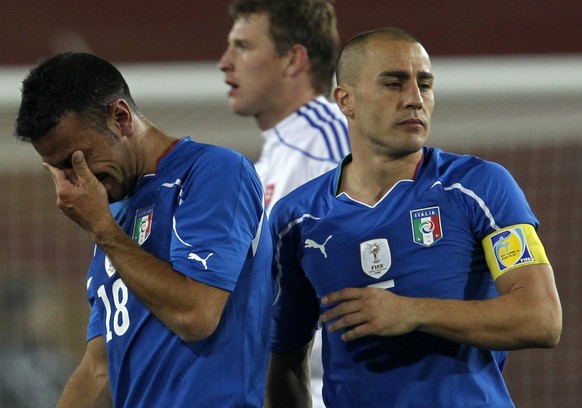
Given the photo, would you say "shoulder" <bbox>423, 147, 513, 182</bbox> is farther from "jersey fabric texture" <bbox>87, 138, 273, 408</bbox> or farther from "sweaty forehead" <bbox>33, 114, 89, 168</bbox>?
"sweaty forehead" <bbox>33, 114, 89, 168</bbox>

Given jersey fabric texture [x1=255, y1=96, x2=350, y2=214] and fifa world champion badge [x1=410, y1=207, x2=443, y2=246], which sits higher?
jersey fabric texture [x1=255, y1=96, x2=350, y2=214]

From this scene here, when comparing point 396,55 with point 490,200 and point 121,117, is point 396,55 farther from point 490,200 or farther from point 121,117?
point 121,117

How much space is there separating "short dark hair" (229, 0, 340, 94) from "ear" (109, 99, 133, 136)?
208cm

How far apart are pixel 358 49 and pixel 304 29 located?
1668 mm

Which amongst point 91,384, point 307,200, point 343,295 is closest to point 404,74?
point 307,200

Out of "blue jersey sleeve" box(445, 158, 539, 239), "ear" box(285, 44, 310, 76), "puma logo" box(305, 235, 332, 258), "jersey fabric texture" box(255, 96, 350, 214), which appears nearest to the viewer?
"blue jersey sleeve" box(445, 158, 539, 239)

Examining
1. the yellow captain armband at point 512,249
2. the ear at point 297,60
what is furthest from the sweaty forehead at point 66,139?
the ear at point 297,60

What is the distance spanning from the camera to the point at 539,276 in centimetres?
275

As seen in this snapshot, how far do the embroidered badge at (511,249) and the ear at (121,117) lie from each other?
1.03m

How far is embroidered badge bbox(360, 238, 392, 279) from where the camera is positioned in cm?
296

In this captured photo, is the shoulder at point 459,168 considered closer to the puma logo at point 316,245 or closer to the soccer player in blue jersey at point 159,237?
the puma logo at point 316,245

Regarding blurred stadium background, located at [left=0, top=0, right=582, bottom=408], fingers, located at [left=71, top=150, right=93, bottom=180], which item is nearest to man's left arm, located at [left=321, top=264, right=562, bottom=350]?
fingers, located at [left=71, top=150, right=93, bottom=180]

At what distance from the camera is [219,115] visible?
7336 mm

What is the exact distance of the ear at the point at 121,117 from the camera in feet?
9.20
